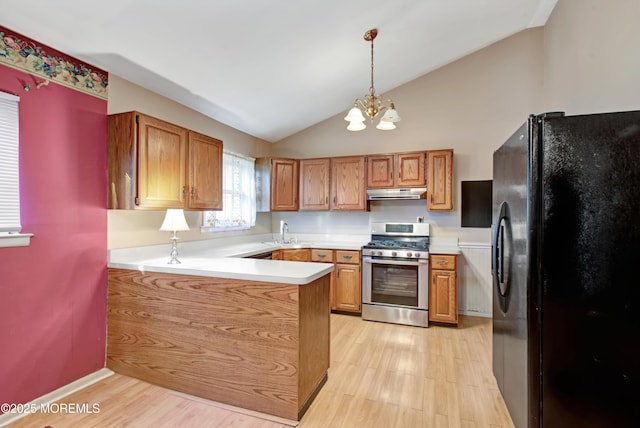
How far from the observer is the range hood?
12.8 feet

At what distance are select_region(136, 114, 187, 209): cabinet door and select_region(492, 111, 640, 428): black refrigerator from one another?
2495 mm

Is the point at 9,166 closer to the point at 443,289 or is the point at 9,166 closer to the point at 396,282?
the point at 396,282

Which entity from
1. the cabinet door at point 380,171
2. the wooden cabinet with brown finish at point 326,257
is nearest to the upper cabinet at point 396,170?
the cabinet door at point 380,171

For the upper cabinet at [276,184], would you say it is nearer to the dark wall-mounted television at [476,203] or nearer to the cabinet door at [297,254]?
the cabinet door at [297,254]

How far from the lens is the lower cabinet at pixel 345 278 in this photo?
3.93m

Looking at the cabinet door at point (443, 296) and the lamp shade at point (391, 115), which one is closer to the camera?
the lamp shade at point (391, 115)

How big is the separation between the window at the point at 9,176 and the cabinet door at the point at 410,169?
3576 mm

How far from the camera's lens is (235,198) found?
13.3 feet

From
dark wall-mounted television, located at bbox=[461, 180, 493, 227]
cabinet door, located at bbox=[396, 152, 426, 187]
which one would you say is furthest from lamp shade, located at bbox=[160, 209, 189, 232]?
dark wall-mounted television, located at bbox=[461, 180, 493, 227]

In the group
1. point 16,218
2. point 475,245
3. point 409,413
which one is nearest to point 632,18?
point 475,245

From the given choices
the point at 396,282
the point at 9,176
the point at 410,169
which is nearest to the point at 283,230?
the point at 396,282

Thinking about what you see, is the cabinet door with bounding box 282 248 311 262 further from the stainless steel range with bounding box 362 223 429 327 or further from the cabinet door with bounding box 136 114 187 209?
the cabinet door with bounding box 136 114 187 209

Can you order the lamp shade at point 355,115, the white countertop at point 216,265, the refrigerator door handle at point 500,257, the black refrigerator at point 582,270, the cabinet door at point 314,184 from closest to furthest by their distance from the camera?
the black refrigerator at point 582,270 < the refrigerator door handle at point 500,257 < the white countertop at point 216,265 < the lamp shade at point 355,115 < the cabinet door at point 314,184

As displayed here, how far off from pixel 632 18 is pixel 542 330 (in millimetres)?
2030
